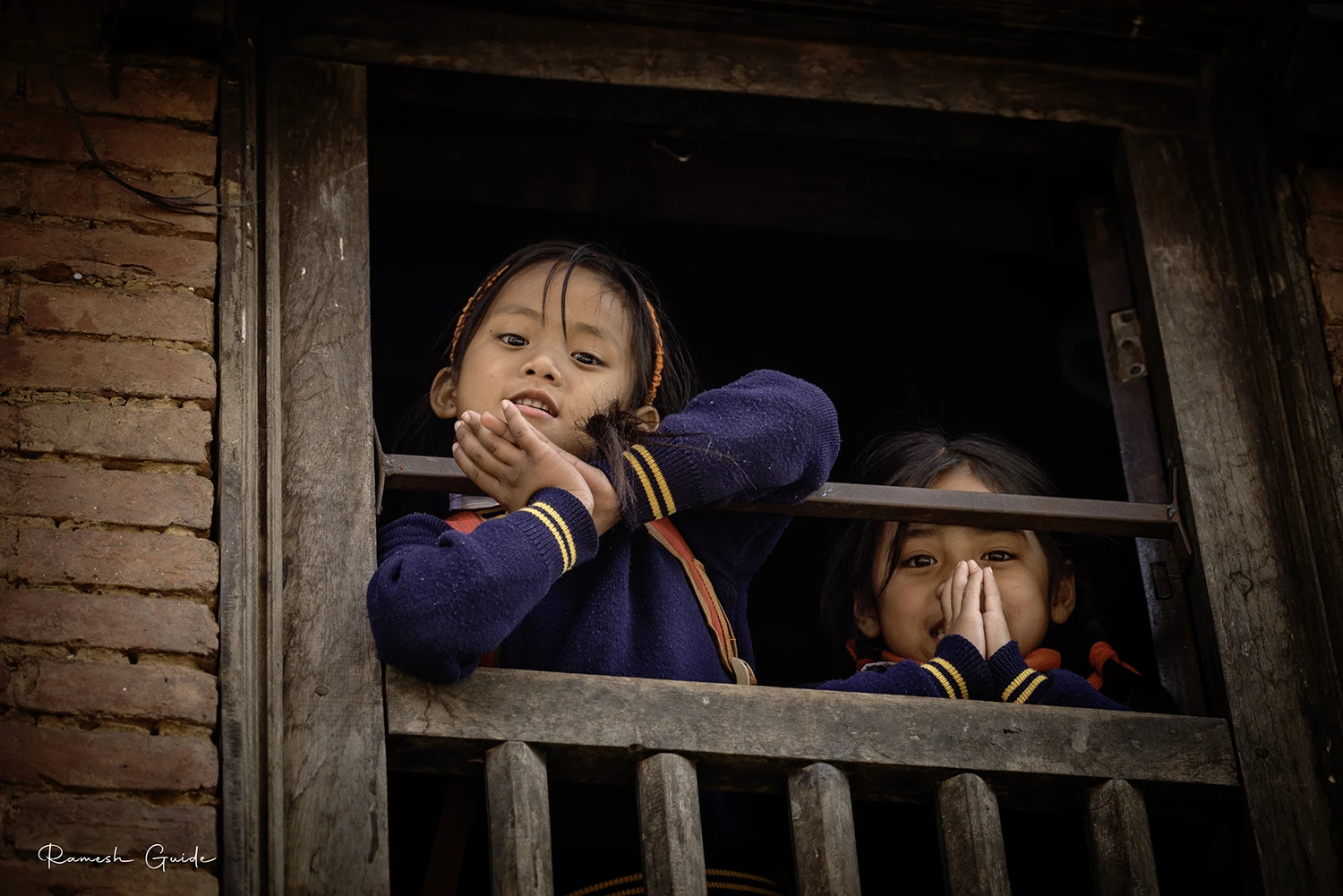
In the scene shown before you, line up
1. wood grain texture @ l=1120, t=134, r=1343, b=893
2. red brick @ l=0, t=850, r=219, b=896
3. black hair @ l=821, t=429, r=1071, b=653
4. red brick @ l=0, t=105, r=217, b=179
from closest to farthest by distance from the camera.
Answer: red brick @ l=0, t=850, r=219, b=896, wood grain texture @ l=1120, t=134, r=1343, b=893, red brick @ l=0, t=105, r=217, b=179, black hair @ l=821, t=429, r=1071, b=653

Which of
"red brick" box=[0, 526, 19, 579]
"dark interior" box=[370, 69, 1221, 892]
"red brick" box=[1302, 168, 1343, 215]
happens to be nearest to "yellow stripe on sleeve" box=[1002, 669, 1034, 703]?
"dark interior" box=[370, 69, 1221, 892]

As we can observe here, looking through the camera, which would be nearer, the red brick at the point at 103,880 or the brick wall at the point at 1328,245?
the red brick at the point at 103,880

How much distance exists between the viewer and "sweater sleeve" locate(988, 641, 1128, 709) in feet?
9.87

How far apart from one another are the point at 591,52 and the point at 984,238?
3.58 ft

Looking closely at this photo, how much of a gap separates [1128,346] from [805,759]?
1.24m

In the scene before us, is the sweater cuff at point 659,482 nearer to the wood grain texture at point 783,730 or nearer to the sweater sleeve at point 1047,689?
the wood grain texture at point 783,730

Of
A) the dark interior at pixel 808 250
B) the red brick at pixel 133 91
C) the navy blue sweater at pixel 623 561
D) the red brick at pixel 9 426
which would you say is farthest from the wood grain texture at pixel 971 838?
the red brick at pixel 133 91

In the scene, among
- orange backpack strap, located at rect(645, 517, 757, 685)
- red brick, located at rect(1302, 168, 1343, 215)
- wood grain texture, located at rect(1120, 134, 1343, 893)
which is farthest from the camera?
red brick, located at rect(1302, 168, 1343, 215)

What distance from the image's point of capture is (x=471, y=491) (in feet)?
9.66

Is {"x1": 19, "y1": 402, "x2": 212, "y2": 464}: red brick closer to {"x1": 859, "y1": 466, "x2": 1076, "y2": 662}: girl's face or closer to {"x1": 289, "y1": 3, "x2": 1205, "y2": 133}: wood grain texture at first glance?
{"x1": 289, "y1": 3, "x2": 1205, "y2": 133}: wood grain texture

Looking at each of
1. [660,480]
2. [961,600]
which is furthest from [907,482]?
[660,480]

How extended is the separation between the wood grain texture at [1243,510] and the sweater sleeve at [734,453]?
2.27 feet

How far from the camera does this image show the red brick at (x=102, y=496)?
2.61 metres

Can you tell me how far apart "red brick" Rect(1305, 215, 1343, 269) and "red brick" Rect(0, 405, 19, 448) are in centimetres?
232
